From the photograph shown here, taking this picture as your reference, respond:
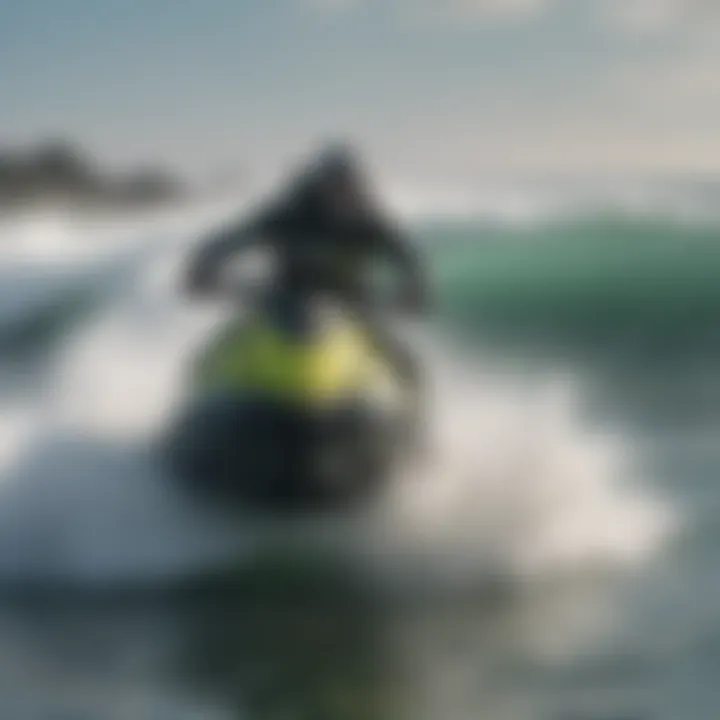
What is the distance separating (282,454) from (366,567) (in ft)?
1.56

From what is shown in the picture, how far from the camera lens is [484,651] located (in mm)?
4078

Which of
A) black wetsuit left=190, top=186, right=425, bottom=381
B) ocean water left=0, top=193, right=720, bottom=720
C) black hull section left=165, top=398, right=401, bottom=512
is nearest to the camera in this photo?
ocean water left=0, top=193, right=720, bottom=720

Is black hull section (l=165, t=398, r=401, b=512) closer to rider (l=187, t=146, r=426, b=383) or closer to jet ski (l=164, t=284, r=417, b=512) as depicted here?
jet ski (l=164, t=284, r=417, b=512)

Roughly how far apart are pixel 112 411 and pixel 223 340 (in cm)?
72

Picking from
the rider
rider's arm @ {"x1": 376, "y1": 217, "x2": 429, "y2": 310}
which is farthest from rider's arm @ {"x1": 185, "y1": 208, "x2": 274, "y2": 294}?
rider's arm @ {"x1": 376, "y1": 217, "x2": 429, "y2": 310}

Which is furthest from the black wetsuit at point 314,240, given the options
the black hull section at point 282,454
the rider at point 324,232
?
the black hull section at point 282,454

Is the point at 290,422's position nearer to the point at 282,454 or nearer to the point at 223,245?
the point at 282,454

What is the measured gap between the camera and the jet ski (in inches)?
198

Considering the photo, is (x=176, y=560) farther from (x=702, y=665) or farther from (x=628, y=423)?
(x=628, y=423)

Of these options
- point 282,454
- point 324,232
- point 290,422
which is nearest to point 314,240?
point 324,232

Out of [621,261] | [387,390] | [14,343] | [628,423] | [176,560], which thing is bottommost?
[176,560]

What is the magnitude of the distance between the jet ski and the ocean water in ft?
0.34

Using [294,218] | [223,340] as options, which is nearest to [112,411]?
[223,340]

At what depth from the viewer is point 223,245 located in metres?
5.23
